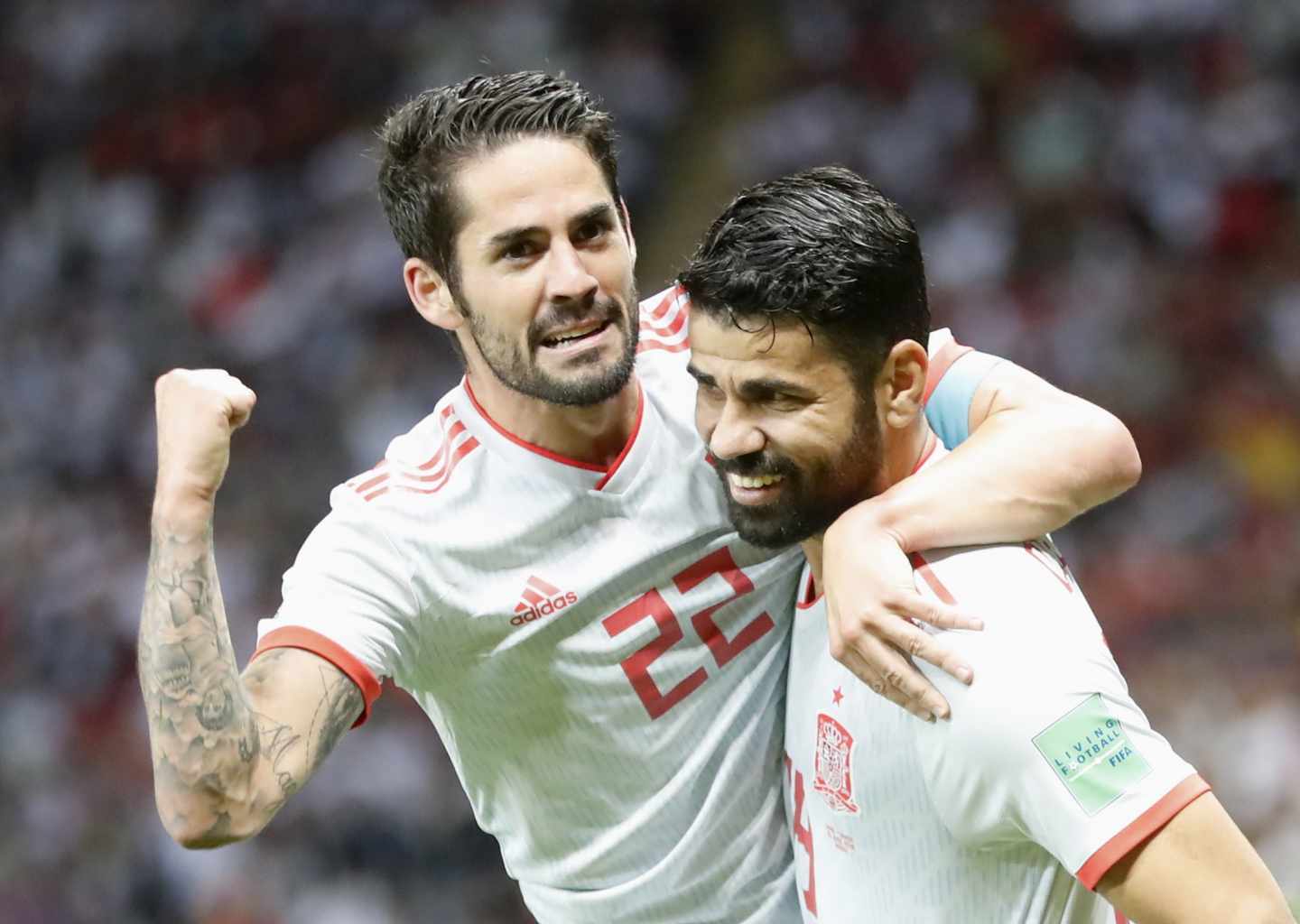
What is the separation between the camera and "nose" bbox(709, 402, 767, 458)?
255 cm

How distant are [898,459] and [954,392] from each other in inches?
13.0

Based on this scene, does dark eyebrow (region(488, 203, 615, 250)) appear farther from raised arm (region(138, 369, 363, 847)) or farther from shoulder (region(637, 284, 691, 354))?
raised arm (region(138, 369, 363, 847))

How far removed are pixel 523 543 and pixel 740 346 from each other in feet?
2.18

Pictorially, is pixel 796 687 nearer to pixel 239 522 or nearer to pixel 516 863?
pixel 516 863

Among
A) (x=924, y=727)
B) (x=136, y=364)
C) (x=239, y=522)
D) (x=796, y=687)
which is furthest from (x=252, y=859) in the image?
(x=924, y=727)

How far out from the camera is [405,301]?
953cm

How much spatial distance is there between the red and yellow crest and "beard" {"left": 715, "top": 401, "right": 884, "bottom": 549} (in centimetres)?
31

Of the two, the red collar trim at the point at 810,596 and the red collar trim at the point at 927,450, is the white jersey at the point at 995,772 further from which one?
the red collar trim at the point at 927,450

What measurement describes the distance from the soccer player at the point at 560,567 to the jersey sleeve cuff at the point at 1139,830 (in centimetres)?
71

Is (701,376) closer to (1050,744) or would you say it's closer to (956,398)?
(956,398)

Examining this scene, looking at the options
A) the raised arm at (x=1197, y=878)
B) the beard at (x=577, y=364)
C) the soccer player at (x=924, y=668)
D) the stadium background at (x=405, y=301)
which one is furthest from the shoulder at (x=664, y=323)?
the stadium background at (x=405, y=301)

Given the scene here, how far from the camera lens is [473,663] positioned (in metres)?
3.05

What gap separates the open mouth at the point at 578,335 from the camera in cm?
296

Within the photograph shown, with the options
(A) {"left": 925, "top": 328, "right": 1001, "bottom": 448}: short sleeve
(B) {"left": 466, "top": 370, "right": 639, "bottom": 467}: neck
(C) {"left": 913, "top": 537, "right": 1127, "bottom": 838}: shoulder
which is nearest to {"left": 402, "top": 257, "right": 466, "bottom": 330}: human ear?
(B) {"left": 466, "top": 370, "right": 639, "bottom": 467}: neck
